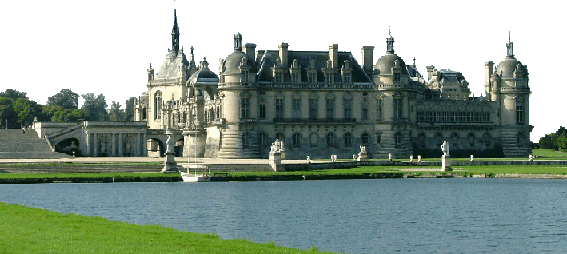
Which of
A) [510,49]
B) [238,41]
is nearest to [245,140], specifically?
[238,41]

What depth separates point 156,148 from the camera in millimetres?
141250

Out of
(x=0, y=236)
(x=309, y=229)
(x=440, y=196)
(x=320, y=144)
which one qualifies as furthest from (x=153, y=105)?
(x=0, y=236)

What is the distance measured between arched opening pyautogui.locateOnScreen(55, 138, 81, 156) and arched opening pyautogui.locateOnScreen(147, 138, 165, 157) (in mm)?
10546

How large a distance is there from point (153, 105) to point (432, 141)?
52176 millimetres

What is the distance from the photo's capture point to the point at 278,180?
8006 centimetres

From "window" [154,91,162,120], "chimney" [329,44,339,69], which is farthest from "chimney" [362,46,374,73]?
"window" [154,91,162,120]

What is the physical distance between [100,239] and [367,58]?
82984 millimetres

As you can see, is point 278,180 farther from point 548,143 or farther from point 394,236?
A: point 548,143

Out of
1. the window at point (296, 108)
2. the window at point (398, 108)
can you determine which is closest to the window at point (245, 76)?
the window at point (296, 108)

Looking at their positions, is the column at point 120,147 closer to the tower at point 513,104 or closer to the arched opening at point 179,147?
the arched opening at point 179,147

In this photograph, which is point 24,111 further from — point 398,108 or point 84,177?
point 84,177

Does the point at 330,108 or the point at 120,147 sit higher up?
the point at 330,108

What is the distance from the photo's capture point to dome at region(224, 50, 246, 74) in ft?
345

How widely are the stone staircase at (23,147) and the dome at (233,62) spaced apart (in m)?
21.8
